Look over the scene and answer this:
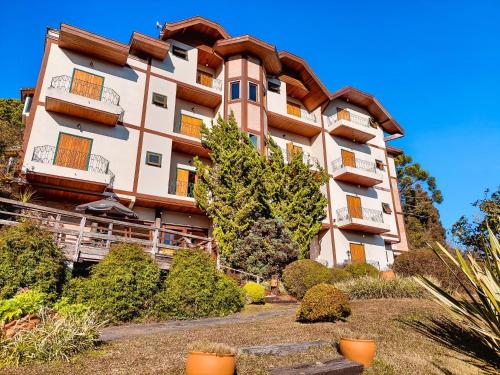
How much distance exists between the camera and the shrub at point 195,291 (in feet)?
35.9

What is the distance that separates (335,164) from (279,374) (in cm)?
2398

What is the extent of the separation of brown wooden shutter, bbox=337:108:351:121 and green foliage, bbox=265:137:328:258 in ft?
33.2

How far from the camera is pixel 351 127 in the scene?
27.9 m

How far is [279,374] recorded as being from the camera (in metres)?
5.11

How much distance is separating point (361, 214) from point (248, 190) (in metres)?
13.2

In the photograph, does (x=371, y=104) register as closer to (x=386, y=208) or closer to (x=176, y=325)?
(x=386, y=208)

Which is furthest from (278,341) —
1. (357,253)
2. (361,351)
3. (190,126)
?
(357,253)

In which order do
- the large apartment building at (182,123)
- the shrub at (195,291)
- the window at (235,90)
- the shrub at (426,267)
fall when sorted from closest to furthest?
the shrub at (195,291)
the shrub at (426,267)
the large apartment building at (182,123)
the window at (235,90)

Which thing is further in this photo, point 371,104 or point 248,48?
point 371,104

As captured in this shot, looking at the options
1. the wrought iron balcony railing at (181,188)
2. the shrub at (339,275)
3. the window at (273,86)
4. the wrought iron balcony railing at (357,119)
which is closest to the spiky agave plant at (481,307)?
the shrub at (339,275)

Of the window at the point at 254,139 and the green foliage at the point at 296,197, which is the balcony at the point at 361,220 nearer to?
the green foliage at the point at 296,197

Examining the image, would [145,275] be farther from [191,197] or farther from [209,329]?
[191,197]

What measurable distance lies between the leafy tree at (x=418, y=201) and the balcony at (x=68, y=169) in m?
34.5

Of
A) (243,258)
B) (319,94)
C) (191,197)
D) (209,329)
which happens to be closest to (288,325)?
(209,329)
